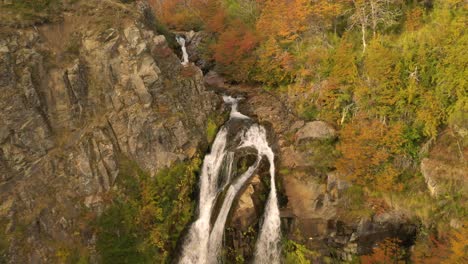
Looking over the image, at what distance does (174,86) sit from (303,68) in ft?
33.9

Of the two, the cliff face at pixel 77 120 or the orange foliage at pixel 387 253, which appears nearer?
the orange foliage at pixel 387 253

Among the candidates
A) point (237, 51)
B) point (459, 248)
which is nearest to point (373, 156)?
point (459, 248)

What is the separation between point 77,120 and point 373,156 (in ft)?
64.4

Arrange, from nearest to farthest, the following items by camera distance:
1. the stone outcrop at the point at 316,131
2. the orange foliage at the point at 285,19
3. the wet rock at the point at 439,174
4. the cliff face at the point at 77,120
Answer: the wet rock at the point at 439,174 < the cliff face at the point at 77,120 < the stone outcrop at the point at 316,131 < the orange foliage at the point at 285,19

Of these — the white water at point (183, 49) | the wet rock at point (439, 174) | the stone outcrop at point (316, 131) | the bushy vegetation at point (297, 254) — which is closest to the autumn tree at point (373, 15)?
the stone outcrop at point (316, 131)

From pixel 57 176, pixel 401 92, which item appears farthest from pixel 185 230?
pixel 401 92

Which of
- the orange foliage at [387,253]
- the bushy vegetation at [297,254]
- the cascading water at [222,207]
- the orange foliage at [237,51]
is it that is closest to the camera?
the orange foliage at [387,253]

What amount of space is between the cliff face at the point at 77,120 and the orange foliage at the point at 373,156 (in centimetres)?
1066

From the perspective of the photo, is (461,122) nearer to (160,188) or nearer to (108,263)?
(160,188)

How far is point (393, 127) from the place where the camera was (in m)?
21.8

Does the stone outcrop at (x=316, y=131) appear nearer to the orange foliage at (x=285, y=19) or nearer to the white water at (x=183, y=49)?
the orange foliage at (x=285, y=19)

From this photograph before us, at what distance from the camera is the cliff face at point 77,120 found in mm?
20750

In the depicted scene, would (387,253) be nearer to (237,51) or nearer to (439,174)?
(439,174)

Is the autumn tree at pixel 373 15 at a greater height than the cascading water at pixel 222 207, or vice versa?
the autumn tree at pixel 373 15
